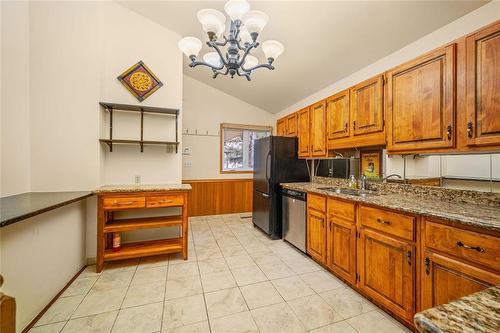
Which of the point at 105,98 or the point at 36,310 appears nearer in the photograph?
the point at 36,310

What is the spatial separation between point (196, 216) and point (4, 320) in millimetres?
4152

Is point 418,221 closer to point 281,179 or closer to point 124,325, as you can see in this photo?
point 281,179

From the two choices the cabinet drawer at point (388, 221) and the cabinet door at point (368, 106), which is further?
the cabinet door at point (368, 106)

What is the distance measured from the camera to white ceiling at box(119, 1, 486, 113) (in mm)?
1937

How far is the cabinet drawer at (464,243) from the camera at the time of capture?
1123mm

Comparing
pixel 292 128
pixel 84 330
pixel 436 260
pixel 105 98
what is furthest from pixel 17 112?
pixel 436 260

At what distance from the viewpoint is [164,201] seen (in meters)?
2.50

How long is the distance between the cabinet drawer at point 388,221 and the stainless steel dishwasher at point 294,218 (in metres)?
0.93

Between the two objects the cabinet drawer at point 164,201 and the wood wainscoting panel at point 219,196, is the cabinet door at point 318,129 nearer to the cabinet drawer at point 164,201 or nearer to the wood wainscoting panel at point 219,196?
the cabinet drawer at point 164,201

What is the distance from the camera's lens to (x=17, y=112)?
6.69 feet

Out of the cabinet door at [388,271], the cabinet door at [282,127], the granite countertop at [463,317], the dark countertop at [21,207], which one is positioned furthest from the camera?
the cabinet door at [282,127]

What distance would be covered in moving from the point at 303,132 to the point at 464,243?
2.39 metres

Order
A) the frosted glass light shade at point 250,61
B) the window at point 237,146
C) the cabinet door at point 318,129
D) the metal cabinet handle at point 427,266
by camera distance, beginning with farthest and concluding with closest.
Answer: the window at point 237,146
the cabinet door at point 318,129
the frosted glass light shade at point 250,61
the metal cabinet handle at point 427,266

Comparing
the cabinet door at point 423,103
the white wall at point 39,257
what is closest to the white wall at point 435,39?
the cabinet door at point 423,103
